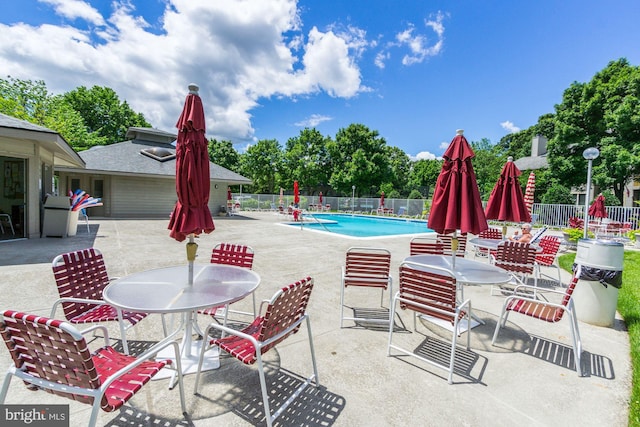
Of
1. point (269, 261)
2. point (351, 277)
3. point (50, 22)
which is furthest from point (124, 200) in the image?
Answer: point (351, 277)

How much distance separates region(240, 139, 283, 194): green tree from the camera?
36531mm

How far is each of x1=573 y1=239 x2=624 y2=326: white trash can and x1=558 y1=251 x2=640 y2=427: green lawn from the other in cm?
34

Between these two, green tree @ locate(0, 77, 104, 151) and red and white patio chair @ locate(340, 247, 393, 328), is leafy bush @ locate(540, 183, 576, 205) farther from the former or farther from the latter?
green tree @ locate(0, 77, 104, 151)

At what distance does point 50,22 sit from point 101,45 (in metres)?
2.66

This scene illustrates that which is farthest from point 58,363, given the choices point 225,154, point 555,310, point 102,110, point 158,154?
point 102,110

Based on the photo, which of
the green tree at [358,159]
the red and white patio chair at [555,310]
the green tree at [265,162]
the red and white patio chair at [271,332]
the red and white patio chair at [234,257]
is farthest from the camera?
the green tree at [265,162]

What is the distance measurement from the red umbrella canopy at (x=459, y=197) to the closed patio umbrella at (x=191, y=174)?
2.82 metres

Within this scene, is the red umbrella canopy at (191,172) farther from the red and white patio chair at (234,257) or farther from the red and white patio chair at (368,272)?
the red and white patio chair at (368,272)

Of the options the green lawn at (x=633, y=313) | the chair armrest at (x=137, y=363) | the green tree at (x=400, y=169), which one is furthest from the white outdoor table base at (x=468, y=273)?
the green tree at (x=400, y=169)

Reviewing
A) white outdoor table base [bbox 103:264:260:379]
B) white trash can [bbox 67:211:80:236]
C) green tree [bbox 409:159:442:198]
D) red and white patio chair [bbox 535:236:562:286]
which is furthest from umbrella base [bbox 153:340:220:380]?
green tree [bbox 409:159:442:198]

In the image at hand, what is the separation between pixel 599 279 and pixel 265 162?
3542cm

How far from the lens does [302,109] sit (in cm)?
2875

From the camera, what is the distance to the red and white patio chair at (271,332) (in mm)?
1892

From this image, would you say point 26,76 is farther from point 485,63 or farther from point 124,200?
point 485,63
